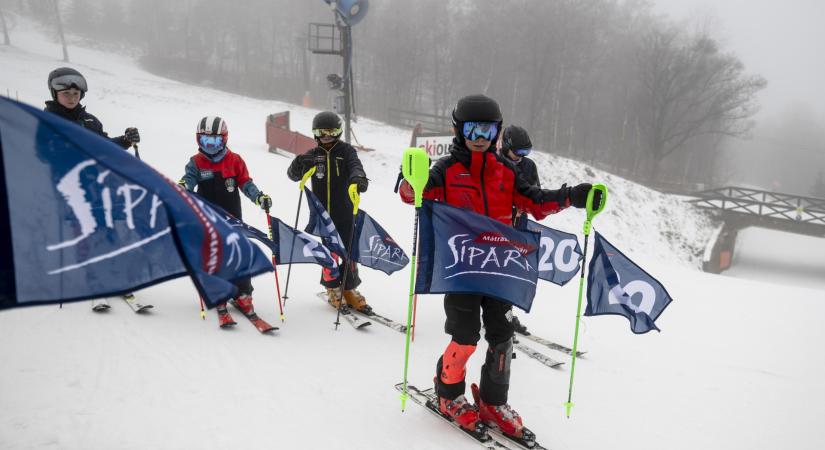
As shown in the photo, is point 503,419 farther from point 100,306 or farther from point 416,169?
point 100,306

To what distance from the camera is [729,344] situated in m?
6.86

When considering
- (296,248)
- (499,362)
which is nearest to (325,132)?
(296,248)

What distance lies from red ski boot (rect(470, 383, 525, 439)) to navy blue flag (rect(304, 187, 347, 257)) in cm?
234

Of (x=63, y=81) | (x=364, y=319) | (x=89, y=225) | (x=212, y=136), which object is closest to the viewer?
(x=89, y=225)

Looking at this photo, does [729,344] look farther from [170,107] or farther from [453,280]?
[170,107]

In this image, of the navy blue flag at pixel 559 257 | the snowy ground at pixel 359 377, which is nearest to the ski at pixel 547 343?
the snowy ground at pixel 359 377

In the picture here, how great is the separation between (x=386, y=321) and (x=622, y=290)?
9.02 ft

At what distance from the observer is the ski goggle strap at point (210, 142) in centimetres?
495

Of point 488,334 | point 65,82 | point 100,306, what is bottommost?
point 100,306

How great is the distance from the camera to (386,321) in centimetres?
583

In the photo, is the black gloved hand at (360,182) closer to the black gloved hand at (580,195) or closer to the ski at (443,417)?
the ski at (443,417)

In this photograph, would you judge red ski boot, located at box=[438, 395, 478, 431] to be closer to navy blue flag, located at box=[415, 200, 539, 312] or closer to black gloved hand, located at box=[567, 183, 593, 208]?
navy blue flag, located at box=[415, 200, 539, 312]

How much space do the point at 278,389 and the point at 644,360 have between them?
4520 millimetres

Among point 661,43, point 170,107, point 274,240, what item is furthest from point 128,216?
point 661,43
